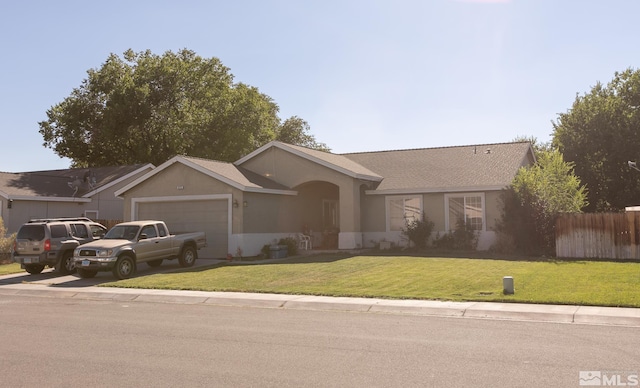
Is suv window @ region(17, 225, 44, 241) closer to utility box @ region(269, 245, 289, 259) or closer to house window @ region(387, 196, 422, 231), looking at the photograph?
utility box @ region(269, 245, 289, 259)

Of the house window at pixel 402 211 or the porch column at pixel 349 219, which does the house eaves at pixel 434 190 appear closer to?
the house window at pixel 402 211

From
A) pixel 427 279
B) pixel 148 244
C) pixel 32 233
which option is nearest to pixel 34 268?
pixel 32 233

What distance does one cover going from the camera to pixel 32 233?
2039cm

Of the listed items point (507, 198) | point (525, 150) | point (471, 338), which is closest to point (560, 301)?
point (471, 338)

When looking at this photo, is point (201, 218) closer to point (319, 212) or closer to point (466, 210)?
point (319, 212)

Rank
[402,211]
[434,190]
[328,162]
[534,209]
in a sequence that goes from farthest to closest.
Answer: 1. [402,211]
2. [328,162]
3. [434,190]
4. [534,209]

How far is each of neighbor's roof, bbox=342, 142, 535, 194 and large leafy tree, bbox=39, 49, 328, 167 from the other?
64.0ft

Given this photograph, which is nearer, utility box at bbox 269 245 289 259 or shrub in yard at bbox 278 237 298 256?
utility box at bbox 269 245 289 259

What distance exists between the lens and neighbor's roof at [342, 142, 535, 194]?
2646 centimetres

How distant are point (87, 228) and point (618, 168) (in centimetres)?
3611

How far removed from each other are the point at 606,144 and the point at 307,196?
24.4m

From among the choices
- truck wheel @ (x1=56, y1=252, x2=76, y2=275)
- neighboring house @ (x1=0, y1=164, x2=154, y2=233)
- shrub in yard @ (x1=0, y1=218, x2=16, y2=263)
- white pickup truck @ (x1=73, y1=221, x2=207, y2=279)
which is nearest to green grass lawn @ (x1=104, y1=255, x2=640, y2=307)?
white pickup truck @ (x1=73, y1=221, x2=207, y2=279)

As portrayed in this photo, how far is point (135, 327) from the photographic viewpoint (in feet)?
33.2

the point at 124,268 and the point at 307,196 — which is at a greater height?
the point at 307,196
